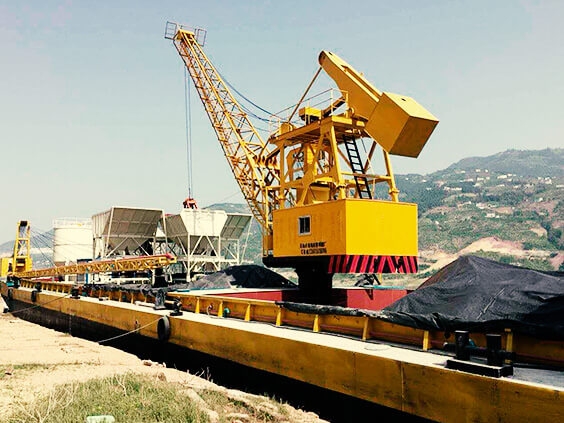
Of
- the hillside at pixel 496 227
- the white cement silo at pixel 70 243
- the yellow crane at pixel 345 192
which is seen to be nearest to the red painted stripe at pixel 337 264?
the yellow crane at pixel 345 192

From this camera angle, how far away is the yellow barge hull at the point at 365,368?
5.21m

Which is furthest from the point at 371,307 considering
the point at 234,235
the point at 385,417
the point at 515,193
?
the point at 515,193

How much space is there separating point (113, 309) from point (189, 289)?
2.57m

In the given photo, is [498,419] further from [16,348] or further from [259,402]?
[16,348]

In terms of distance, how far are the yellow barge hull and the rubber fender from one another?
0.08 feet

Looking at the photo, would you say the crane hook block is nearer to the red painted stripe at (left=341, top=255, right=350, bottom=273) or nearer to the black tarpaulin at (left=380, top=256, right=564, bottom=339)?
the red painted stripe at (left=341, top=255, right=350, bottom=273)

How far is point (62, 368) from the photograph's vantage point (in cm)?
1320

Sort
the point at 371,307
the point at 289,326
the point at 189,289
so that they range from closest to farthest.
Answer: the point at 289,326 → the point at 189,289 → the point at 371,307

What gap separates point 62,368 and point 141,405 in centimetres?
693

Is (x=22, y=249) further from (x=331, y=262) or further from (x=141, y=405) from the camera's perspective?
(x=141, y=405)

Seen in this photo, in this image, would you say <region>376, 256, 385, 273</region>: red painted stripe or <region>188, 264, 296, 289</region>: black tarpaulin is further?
<region>188, 264, 296, 289</region>: black tarpaulin

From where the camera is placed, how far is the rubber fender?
481 inches

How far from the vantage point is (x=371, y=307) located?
1686 cm

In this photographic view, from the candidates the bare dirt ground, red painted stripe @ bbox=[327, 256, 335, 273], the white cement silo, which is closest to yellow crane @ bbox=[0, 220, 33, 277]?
the white cement silo
